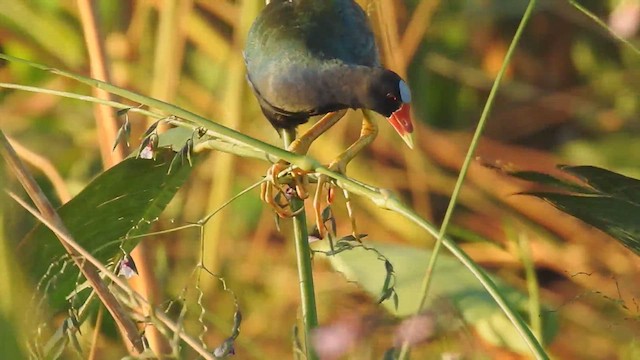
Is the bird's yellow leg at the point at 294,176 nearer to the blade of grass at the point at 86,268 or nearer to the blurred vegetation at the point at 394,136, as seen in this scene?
the blade of grass at the point at 86,268

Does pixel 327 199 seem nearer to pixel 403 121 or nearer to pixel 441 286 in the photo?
pixel 403 121

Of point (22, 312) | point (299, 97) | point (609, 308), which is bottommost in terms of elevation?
point (609, 308)

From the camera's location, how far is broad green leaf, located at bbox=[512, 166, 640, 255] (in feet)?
1.94

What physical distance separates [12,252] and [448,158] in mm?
1876

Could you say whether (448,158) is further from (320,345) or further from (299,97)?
(320,345)

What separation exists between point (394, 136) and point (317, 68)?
122cm

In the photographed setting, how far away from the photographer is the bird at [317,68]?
850 mm

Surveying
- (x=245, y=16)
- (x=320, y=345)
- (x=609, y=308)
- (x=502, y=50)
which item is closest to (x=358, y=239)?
(x=320, y=345)

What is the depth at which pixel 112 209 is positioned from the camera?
739 mm

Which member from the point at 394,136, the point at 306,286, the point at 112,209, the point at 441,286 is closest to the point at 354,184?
the point at 306,286

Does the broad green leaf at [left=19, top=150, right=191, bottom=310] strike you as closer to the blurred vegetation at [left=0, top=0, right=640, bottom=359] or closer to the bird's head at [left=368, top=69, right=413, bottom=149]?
the bird's head at [left=368, top=69, right=413, bottom=149]

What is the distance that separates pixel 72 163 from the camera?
2.04m

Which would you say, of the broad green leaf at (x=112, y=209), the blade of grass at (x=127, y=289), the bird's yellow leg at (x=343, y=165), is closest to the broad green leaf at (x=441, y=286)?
the bird's yellow leg at (x=343, y=165)

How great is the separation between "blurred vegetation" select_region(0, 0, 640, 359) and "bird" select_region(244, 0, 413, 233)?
933 mm
